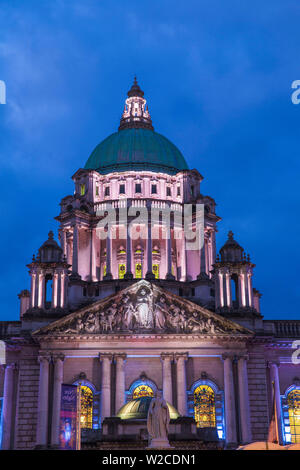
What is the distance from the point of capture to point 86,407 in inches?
2186

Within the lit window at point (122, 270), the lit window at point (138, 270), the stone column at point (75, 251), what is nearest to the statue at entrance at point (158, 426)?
the stone column at point (75, 251)

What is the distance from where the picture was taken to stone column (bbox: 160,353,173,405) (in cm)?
5441

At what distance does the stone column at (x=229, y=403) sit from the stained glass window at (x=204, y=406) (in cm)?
150

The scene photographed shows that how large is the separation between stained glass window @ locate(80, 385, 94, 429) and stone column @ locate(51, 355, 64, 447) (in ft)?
7.31

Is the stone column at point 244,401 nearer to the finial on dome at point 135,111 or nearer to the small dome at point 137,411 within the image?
the small dome at point 137,411

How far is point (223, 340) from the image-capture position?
55.8 metres

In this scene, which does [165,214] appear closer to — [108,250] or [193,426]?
[108,250]

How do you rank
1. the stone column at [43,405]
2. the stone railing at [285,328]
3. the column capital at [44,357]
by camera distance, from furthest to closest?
1. the stone railing at [285,328]
2. the column capital at [44,357]
3. the stone column at [43,405]

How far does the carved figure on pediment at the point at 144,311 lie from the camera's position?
184 feet

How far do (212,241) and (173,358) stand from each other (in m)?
22.5

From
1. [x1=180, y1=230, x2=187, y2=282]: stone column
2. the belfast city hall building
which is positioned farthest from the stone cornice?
[x1=180, y1=230, x2=187, y2=282]: stone column

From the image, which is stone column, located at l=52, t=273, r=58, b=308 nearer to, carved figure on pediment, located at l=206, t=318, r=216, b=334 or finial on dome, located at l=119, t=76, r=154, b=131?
carved figure on pediment, located at l=206, t=318, r=216, b=334
